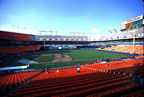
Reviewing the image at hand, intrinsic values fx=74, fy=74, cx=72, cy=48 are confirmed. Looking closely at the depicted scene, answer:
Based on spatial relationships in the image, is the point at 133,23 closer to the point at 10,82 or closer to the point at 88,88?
the point at 88,88

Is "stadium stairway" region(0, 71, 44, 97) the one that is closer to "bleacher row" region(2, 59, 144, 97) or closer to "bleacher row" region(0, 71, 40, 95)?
"bleacher row" region(0, 71, 40, 95)

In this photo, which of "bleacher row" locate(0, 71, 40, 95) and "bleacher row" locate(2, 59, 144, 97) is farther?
"bleacher row" locate(0, 71, 40, 95)

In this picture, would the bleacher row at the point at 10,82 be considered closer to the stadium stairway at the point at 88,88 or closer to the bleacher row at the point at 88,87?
the bleacher row at the point at 88,87

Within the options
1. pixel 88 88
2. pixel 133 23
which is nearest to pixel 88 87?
pixel 88 88

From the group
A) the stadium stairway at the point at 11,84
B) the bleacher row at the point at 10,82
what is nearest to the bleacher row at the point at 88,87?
the stadium stairway at the point at 11,84

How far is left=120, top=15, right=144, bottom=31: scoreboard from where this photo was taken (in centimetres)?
4286

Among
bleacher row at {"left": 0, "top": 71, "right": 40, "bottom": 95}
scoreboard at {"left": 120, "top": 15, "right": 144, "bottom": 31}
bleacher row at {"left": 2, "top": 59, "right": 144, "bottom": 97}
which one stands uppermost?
scoreboard at {"left": 120, "top": 15, "right": 144, "bottom": 31}

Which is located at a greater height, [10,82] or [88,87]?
[88,87]

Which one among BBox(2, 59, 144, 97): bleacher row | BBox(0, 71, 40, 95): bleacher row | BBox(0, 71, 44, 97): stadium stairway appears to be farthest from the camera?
BBox(0, 71, 40, 95): bleacher row

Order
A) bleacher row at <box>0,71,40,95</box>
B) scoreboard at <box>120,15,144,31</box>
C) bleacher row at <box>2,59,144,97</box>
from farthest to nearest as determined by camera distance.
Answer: scoreboard at <box>120,15,144,31</box>, bleacher row at <box>0,71,40,95</box>, bleacher row at <box>2,59,144,97</box>

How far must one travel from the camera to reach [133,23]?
47.5 meters

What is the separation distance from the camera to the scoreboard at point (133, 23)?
4286cm

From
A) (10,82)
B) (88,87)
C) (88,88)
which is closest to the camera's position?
(88,88)

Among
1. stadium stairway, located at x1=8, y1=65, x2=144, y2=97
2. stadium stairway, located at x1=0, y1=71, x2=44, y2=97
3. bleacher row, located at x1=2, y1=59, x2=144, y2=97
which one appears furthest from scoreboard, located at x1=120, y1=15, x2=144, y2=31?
stadium stairway, located at x1=0, y1=71, x2=44, y2=97
